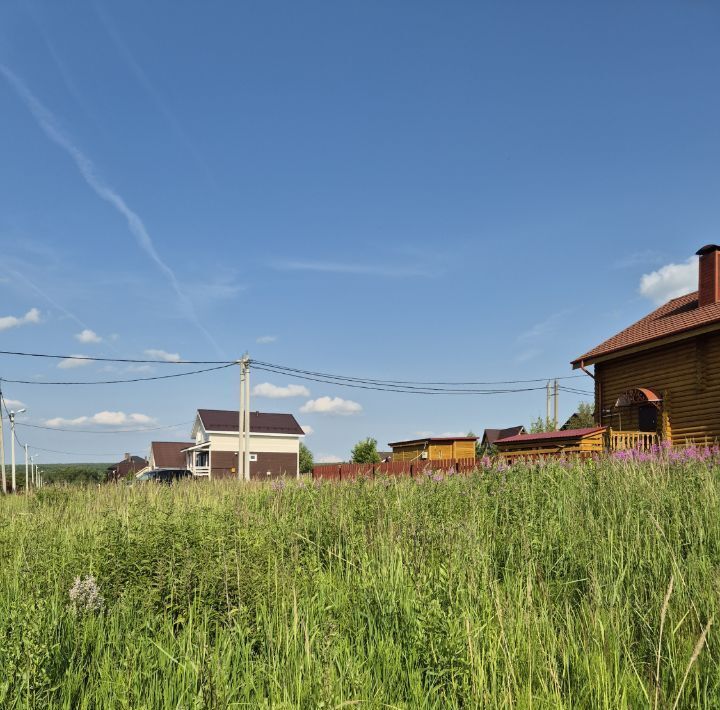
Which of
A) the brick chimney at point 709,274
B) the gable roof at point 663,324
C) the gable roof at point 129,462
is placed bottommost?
the gable roof at point 129,462

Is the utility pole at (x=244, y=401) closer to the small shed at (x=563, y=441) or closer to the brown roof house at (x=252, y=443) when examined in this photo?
the small shed at (x=563, y=441)

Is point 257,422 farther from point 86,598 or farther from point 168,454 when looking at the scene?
point 86,598

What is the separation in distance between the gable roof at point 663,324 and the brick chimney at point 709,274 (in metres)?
0.42

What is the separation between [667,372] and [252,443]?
156ft

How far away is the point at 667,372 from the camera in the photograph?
19.1 metres

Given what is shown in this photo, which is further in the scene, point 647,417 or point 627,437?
point 647,417

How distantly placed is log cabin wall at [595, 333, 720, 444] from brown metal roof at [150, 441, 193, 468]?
5839cm

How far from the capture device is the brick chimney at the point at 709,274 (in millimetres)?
18888

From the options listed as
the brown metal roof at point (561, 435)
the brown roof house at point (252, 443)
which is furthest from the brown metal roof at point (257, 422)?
the brown metal roof at point (561, 435)

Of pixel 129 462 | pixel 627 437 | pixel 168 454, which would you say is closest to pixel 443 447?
pixel 627 437

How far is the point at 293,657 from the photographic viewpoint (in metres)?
3.20

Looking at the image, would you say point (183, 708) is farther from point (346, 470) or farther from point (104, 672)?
point (346, 470)

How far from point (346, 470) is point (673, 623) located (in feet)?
51.5

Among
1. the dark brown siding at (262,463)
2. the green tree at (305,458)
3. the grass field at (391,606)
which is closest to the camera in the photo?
the grass field at (391,606)
